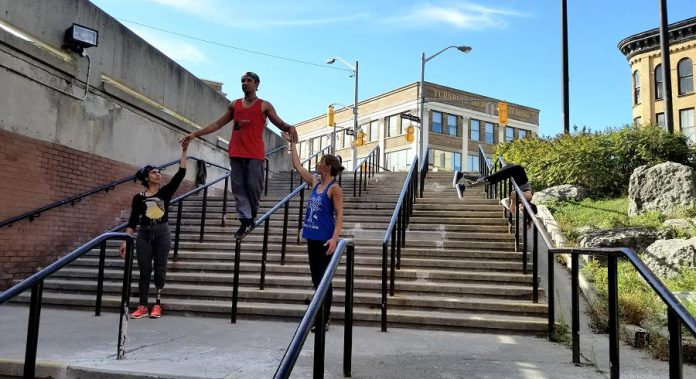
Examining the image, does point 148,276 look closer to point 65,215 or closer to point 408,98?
point 65,215

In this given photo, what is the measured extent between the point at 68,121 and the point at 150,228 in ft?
12.1

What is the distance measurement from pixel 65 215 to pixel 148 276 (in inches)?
130

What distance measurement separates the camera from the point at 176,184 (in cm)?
566

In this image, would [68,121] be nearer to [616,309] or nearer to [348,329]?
[348,329]

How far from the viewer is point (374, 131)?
47438 mm

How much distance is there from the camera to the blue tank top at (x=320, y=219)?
14.7ft

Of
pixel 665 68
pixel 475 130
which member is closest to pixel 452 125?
pixel 475 130

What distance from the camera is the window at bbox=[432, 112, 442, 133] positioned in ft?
143

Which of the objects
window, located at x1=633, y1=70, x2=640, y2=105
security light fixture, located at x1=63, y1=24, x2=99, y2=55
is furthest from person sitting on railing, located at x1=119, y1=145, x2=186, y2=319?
window, located at x1=633, y1=70, x2=640, y2=105

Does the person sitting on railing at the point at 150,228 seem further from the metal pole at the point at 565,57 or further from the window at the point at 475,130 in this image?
the window at the point at 475,130

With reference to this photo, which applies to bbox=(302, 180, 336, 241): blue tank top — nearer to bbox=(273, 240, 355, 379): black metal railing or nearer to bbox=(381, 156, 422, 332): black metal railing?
bbox=(273, 240, 355, 379): black metal railing

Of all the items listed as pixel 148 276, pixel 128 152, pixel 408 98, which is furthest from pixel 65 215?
pixel 408 98

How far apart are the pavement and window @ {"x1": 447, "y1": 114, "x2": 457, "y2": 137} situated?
4027 centimetres

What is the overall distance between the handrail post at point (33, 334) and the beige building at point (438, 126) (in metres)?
38.3
